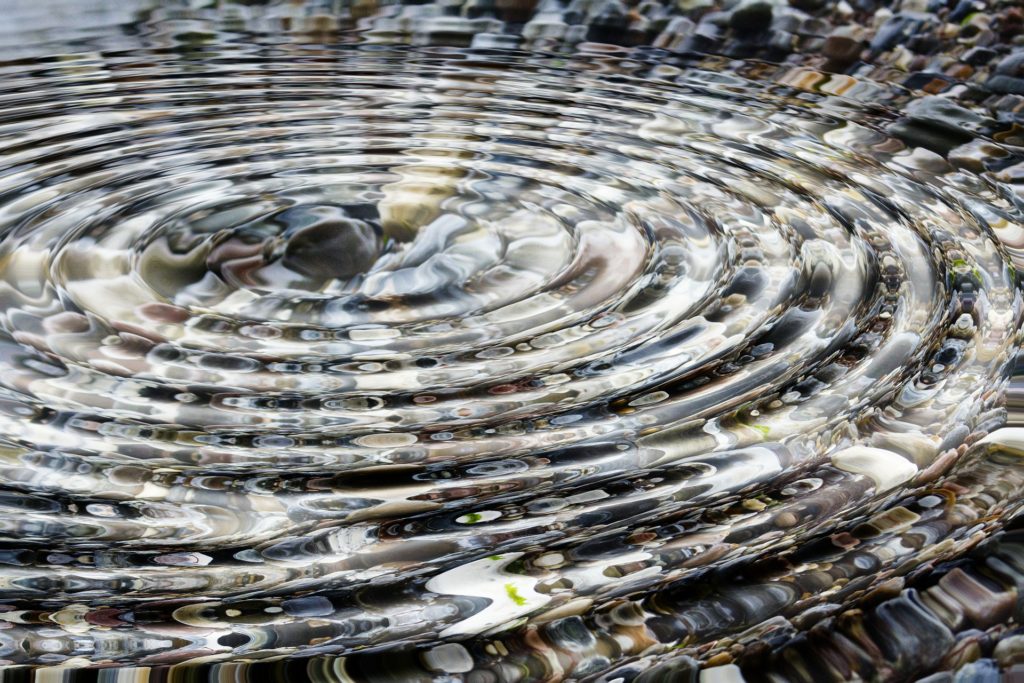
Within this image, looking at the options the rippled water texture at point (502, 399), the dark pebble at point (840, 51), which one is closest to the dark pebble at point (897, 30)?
the dark pebble at point (840, 51)

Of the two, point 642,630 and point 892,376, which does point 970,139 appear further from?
point 642,630

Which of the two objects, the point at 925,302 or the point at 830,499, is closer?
the point at 830,499

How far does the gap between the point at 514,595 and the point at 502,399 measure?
0.09 meters

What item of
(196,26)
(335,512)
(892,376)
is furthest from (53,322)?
(196,26)

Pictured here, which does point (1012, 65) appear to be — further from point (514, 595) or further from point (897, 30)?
point (514, 595)

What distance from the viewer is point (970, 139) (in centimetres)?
Answer: 57

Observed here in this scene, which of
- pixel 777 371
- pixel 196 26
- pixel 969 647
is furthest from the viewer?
pixel 196 26

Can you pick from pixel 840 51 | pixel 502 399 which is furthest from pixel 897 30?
pixel 502 399

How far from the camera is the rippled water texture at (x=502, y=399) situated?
9.2 inches

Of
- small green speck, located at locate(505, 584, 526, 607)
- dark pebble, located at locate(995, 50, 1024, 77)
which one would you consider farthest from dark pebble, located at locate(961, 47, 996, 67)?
small green speck, located at locate(505, 584, 526, 607)

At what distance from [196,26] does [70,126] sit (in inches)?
10.5

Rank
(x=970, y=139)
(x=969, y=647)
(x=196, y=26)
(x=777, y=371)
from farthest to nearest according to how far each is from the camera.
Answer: (x=196, y=26) < (x=970, y=139) < (x=777, y=371) < (x=969, y=647)

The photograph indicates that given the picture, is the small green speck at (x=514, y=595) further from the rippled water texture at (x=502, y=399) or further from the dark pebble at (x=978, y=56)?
the dark pebble at (x=978, y=56)

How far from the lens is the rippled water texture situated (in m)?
0.23
